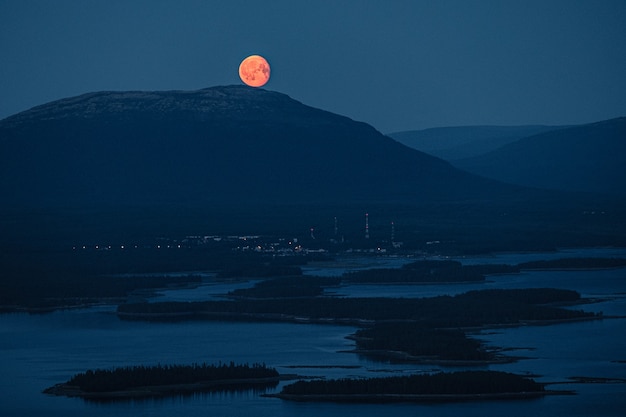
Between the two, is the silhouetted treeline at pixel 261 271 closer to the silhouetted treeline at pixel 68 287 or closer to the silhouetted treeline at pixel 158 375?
the silhouetted treeline at pixel 68 287

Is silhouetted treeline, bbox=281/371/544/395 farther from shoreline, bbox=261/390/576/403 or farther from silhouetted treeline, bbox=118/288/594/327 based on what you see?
silhouetted treeline, bbox=118/288/594/327

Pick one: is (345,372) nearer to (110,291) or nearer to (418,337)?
(418,337)

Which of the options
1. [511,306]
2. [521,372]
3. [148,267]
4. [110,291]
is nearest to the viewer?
[521,372]

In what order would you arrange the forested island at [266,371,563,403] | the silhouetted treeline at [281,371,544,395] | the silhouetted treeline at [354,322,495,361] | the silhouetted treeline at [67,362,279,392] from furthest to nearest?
1. the silhouetted treeline at [354,322,495,361]
2. the silhouetted treeline at [67,362,279,392]
3. the silhouetted treeline at [281,371,544,395]
4. the forested island at [266,371,563,403]

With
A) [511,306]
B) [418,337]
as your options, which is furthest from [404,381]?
[511,306]

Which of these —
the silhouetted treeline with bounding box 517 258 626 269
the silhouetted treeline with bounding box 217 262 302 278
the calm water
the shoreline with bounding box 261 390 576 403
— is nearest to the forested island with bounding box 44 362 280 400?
the calm water
